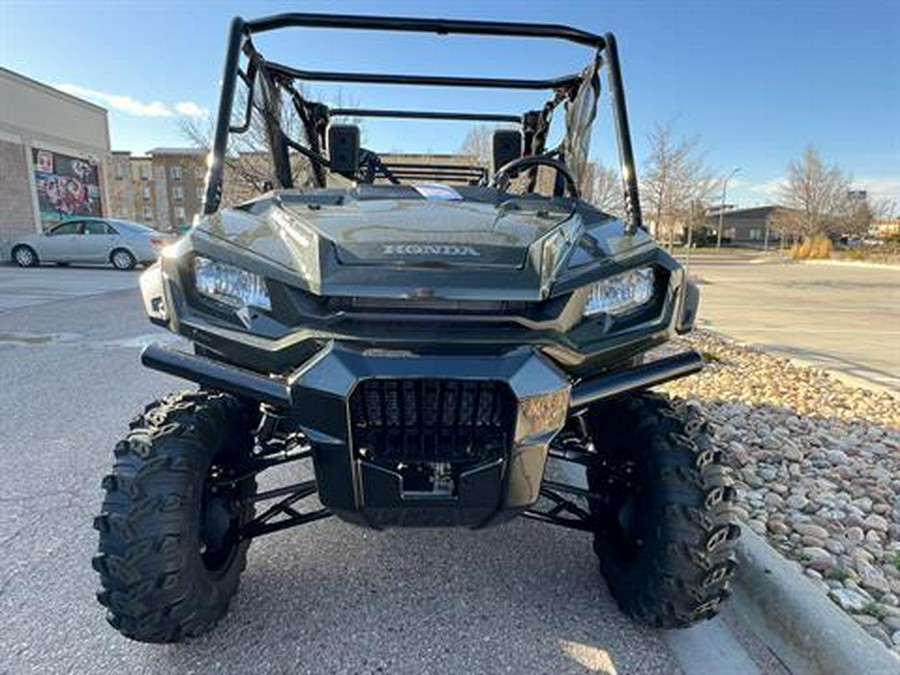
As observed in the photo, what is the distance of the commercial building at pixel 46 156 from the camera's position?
18812 mm

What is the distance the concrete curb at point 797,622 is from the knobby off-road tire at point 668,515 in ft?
0.97

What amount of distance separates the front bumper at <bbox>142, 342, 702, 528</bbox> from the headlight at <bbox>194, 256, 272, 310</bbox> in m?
0.19

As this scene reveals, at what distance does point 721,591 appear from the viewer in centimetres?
194

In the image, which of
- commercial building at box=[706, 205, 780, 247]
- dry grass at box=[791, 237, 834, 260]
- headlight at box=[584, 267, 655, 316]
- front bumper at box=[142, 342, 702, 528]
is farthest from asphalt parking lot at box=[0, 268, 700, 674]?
commercial building at box=[706, 205, 780, 247]

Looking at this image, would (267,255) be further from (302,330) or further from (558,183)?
(558,183)

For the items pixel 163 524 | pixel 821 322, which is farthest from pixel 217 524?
pixel 821 322

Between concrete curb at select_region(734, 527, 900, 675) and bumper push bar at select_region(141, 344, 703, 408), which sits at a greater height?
bumper push bar at select_region(141, 344, 703, 408)

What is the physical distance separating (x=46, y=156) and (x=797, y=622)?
24.6m

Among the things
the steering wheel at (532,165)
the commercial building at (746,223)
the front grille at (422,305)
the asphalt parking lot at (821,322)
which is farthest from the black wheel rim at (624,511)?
the commercial building at (746,223)

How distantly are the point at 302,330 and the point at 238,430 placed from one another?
0.62 meters

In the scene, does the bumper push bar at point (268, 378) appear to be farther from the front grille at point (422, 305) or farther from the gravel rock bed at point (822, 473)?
the gravel rock bed at point (822, 473)

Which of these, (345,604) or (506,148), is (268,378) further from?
(506,148)

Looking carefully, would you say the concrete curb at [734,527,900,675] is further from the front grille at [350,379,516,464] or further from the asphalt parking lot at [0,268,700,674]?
the front grille at [350,379,516,464]

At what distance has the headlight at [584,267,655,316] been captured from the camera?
1.76 meters
